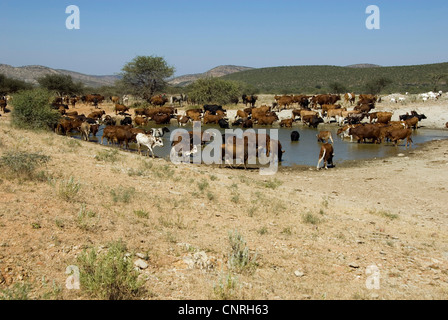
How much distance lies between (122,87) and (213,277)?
136 ft

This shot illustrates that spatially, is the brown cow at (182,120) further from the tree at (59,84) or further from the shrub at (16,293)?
the shrub at (16,293)

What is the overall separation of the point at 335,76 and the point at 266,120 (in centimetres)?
6735

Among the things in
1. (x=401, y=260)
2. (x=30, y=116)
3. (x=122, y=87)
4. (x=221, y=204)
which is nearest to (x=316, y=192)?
(x=221, y=204)

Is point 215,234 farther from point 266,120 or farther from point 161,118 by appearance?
point 161,118

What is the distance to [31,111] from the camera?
758 inches

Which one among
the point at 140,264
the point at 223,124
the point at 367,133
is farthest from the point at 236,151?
the point at 223,124

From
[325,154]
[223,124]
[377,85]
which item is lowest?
[325,154]

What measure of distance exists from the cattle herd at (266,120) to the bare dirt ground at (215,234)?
696 centimetres

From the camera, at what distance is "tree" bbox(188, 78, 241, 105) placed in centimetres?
4197

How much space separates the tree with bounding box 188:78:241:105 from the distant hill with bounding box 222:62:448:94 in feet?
77.1

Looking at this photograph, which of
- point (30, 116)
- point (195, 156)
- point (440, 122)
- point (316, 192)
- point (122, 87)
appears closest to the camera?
point (316, 192)

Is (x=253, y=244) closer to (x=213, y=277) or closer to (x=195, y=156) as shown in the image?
(x=213, y=277)

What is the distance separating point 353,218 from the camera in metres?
8.27

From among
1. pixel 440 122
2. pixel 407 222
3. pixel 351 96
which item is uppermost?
pixel 351 96
